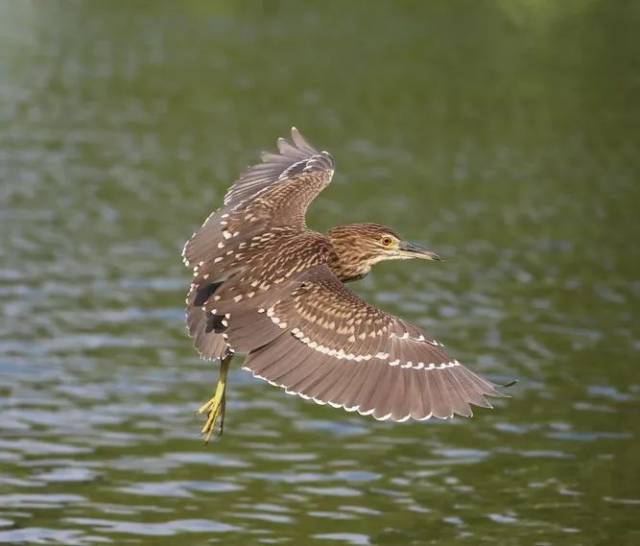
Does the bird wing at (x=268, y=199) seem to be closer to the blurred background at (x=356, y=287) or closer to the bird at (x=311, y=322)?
the bird at (x=311, y=322)

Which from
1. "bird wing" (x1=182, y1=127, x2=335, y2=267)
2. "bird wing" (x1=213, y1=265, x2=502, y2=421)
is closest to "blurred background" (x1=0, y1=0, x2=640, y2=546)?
"bird wing" (x1=182, y1=127, x2=335, y2=267)

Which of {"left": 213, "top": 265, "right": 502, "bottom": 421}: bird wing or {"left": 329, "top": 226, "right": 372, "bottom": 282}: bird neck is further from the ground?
{"left": 329, "top": 226, "right": 372, "bottom": 282}: bird neck

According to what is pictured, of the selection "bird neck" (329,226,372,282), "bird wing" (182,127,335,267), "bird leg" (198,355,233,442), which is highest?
"bird wing" (182,127,335,267)

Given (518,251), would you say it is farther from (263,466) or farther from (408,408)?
(408,408)

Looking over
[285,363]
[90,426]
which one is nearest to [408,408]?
[285,363]

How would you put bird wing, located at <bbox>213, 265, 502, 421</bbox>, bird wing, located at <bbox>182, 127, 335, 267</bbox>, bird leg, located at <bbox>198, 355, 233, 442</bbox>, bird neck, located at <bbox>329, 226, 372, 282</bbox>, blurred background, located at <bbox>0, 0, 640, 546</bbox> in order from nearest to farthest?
1. bird wing, located at <bbox>213, 265, 502, 421</bbox>
2. bird leg, located at <bbox>198, 355, 233, 442</bbox>
3. bird neck, located at <bbox>329, 226, 372, 282</bbox>
4. bird wing, located at <bbox>182, 127, 335, 267</bbox>
5. blurred background, located at <bbox>0, 0, 640, 546</bbox>

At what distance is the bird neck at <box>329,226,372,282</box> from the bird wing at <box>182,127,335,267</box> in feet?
1.40

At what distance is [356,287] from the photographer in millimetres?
21047

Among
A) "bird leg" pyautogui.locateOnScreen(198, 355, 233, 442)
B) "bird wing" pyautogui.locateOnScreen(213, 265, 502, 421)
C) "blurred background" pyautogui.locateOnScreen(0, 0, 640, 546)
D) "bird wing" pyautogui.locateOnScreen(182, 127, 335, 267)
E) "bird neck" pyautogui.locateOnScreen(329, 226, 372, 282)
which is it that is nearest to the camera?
"bird wing" pyautogui.locateOnScreen(213, 265, 502, 421)

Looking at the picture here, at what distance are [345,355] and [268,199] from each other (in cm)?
242

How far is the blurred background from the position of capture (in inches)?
538

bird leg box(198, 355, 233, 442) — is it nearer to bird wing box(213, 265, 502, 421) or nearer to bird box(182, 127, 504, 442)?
bird box(182, 127, 504, 442)

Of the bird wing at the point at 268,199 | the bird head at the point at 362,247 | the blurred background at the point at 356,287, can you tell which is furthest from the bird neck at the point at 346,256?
the blurred background at the point at 356,287

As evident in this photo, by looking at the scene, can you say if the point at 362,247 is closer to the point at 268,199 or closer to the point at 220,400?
the point at 268,199
